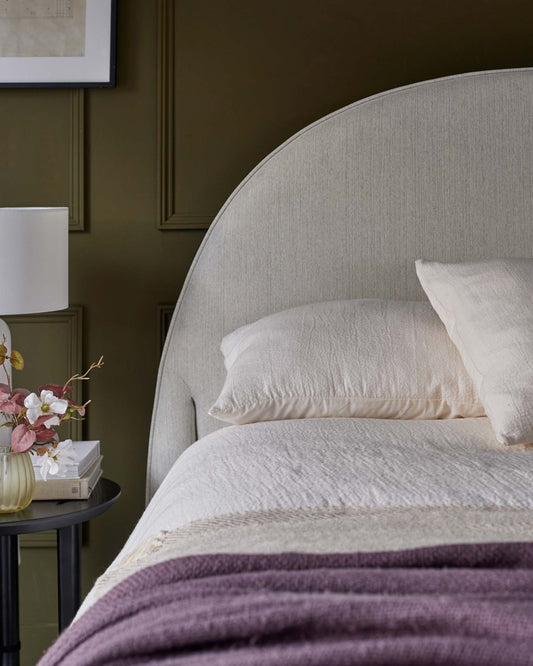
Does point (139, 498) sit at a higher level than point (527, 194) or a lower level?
lower

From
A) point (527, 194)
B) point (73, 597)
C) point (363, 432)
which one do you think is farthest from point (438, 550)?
point (527, 194)

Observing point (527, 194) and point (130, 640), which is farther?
point (527, 194)

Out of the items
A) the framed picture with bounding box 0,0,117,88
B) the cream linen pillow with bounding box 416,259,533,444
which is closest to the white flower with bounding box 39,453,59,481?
the cream linen pillow with bounding box 416,259,533,444

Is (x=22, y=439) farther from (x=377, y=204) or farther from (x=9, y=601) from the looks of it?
(x=377, y=204)

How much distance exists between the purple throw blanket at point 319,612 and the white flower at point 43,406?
36.7 inches

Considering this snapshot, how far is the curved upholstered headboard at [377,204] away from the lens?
2090 mm

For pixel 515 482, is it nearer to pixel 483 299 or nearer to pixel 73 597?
pixel 483 299

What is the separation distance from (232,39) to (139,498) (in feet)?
4.14

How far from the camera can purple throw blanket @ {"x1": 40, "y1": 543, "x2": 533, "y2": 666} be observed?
0.60m

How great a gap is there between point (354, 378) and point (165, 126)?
97 cm

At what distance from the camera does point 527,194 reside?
2.09 metres

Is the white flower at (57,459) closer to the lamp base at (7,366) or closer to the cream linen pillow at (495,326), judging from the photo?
the lamp base at (7,366)

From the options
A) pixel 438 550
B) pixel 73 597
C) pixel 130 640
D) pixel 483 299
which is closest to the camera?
pixel 130 640

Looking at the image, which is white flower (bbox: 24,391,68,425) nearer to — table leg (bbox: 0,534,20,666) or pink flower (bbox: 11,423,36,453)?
pink flower (bbox: 11,423,36,453)
